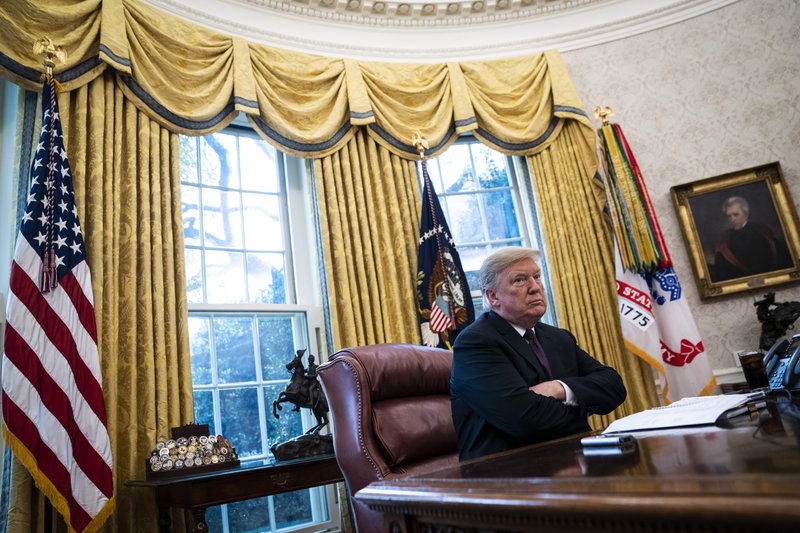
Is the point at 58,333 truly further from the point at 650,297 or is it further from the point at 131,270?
the point at 650,297

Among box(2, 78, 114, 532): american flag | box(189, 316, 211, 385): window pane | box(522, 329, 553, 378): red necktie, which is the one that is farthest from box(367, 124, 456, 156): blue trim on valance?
Answer: box(522, 329, 553, 378): red necktie

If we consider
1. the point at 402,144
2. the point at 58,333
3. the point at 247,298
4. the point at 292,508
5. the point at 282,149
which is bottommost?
the point at 292,508

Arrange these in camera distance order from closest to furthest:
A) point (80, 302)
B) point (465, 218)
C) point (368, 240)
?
1. point (80, 302)
2. point (368, 240)
3. point (465, 218)

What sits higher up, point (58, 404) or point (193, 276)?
point (193, 276)

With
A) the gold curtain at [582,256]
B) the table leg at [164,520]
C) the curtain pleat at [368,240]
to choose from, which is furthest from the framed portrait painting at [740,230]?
the table leg at [164,520]

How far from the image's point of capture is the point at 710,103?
4945mm

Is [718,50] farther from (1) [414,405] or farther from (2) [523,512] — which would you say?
(2) [523,512]

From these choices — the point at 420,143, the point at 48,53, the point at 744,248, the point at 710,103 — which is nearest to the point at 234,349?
the point at 48,53

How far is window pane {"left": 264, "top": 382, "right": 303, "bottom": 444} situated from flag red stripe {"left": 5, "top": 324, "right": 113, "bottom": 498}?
1.13 metres

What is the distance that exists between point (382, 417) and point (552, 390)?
712mm

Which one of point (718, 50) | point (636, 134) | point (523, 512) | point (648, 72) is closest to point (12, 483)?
point (523, 512)

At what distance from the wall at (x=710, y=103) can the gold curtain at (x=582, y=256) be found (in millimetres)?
499

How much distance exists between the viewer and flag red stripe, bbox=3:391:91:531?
2607 mm

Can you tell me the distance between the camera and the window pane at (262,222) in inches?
167
